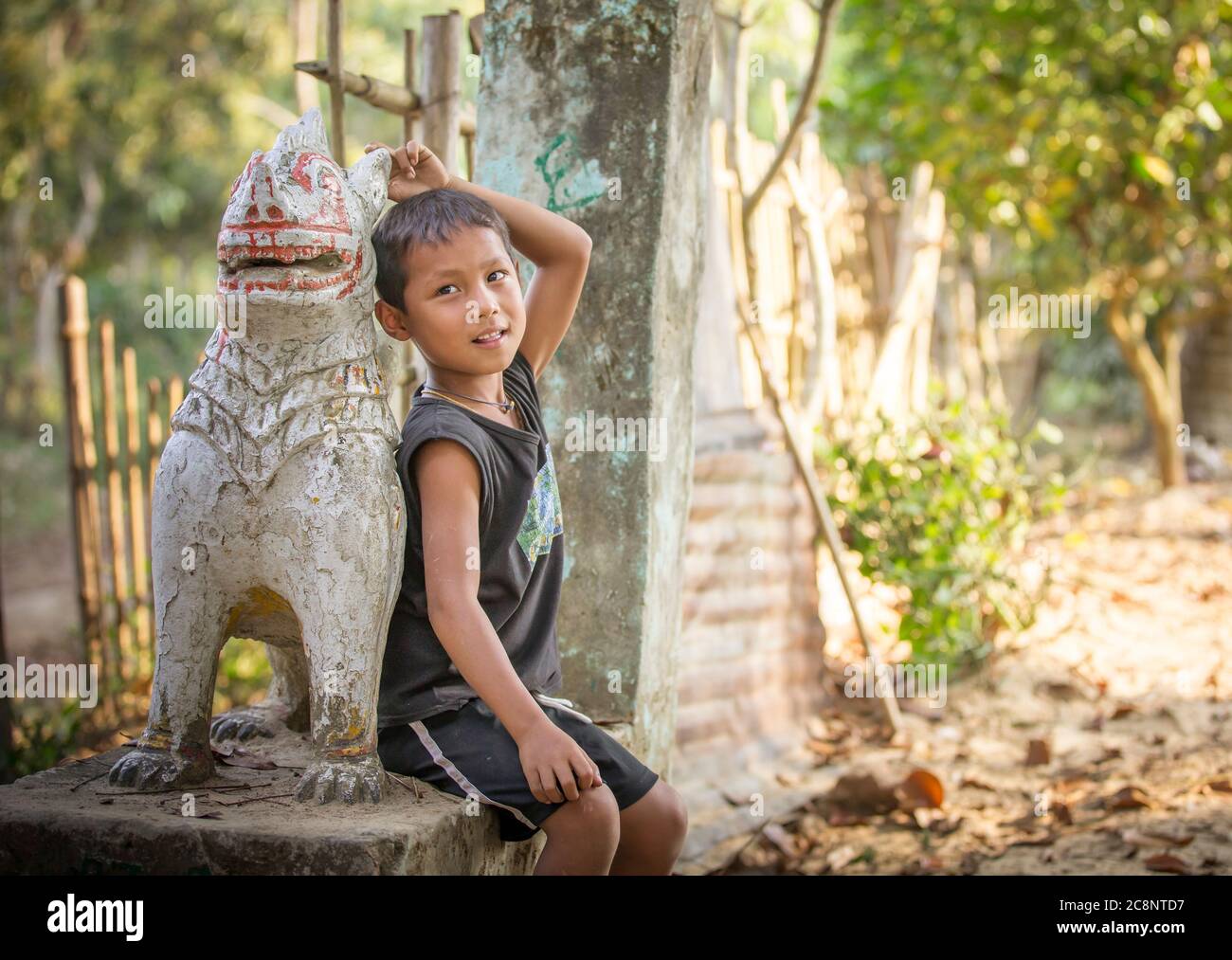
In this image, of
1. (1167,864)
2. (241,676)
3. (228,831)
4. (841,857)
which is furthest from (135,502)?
(1167,864)

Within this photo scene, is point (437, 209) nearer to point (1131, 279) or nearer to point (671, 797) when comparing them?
point (671, 797)

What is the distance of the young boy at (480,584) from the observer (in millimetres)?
2047

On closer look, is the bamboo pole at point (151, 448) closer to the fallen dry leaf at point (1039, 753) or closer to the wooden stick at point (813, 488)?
the wooden stick at point (813, 488)

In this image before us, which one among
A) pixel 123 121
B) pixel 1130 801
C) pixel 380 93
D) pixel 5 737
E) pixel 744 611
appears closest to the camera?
pixel 380 93

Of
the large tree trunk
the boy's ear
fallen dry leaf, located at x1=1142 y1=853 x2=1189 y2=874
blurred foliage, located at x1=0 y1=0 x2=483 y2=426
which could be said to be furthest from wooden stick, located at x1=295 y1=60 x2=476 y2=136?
blurred foliage, located at x1=0 y1=0 x2=483 y2=426

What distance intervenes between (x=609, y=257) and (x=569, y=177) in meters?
0.22

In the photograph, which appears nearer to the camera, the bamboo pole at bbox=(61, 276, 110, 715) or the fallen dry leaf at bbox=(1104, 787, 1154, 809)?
the fallen dry leaf at bbox=(1104, 787, 1154, 809)

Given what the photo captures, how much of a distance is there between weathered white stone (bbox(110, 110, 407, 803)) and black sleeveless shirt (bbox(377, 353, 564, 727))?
0.09 metres

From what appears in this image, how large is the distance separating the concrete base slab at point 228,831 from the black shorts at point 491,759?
1.6 inches

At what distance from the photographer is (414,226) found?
2.14 meters

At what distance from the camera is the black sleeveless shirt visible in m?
2.16

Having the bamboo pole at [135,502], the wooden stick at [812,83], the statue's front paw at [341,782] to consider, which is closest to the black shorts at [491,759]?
the statue's front paw at [341,782]
